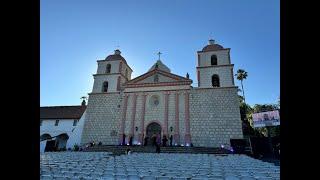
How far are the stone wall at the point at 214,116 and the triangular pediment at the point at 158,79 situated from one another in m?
2.17

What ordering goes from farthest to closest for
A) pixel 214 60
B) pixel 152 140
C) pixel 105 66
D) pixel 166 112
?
1. pixel 105 66
2. pixel 214 60
3. pixel 166 112
4. pixel 152 140

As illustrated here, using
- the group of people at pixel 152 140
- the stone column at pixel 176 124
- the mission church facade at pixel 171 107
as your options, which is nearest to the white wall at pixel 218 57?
the mission church facade at pixel 171 107

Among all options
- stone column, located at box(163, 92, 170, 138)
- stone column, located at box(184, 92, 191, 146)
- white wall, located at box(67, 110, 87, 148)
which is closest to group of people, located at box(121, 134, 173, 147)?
stone column, located at box(163, 92, 170, 138)

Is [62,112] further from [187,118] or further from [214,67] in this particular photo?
[214,67]

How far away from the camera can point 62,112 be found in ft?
123

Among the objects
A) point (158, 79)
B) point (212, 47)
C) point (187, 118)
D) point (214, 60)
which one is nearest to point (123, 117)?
point (158, 79)

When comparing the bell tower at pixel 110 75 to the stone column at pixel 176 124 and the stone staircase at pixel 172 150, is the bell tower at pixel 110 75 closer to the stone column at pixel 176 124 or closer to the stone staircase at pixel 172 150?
the stone column at pixel 176 124

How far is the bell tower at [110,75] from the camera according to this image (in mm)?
32803

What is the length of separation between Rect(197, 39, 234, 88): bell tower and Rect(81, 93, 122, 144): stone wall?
11477mm

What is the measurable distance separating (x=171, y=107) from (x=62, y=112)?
1908cm

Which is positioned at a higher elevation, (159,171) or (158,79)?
(158,79)
